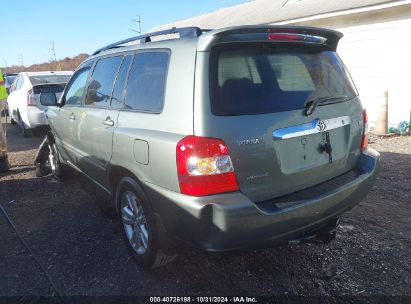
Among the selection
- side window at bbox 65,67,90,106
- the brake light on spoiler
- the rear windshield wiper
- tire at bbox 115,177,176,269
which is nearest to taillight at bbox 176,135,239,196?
tire at bbox 115,177,176,269

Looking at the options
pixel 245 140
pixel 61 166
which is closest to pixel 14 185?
pixel 61 166

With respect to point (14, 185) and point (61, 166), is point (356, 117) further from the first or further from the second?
point (14, 185)

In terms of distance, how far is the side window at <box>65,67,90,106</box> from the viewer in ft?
13.5

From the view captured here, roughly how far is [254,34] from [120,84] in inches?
53.8

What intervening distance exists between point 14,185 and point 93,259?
2957 millimetres

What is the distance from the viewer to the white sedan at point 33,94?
8438mm

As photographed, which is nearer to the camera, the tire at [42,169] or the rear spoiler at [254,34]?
the rear spoiler at [254,34]

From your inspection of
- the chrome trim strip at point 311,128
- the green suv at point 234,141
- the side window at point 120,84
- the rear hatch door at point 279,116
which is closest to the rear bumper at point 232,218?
the green suv at point 234,141

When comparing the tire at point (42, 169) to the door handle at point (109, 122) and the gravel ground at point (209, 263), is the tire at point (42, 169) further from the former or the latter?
the door handle at point (109, 122)

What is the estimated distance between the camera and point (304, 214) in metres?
2.43

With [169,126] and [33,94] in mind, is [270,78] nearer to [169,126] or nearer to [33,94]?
[169,126]

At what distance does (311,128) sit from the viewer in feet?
8.32

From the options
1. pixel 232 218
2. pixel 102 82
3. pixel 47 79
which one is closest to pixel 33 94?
pixel 47 79

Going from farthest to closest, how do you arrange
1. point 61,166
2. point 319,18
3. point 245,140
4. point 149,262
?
point 319,18 < point 61,166 < point 149,262 < point 245,140
